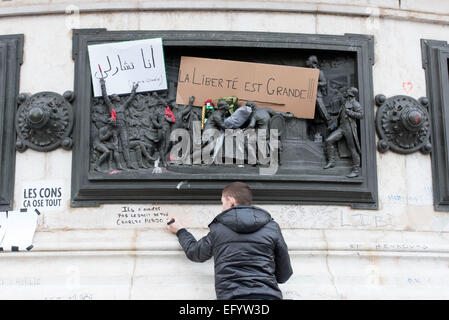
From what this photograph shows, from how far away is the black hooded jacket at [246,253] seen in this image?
602 cm

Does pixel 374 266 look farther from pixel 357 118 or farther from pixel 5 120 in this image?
pixel 5 120

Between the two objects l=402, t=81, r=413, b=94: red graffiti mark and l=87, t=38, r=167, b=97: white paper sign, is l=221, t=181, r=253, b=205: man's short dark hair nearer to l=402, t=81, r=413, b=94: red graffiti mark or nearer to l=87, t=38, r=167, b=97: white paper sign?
l=87, t=38, r=167, b=97: white paper sign

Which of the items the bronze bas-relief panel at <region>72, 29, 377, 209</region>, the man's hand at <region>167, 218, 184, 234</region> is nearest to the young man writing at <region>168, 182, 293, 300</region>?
the man's hand at <region>167, 218, 184, 234</region>

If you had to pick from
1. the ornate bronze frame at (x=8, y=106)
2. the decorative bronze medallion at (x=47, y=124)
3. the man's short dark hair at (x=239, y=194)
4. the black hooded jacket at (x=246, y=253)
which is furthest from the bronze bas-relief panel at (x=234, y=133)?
the black hooded jacket at (x=246, y=253)

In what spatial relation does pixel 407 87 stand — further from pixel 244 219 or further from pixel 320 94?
pixel 244 219

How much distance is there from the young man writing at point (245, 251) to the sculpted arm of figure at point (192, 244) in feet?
1.62

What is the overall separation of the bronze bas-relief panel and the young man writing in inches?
73.8

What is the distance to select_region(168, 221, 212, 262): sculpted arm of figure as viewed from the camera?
7.07 m

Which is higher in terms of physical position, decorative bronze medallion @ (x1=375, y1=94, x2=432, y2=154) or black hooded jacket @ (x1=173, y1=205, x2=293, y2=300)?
decorative bronze medallion @ (x1=375, y1=94, x2=432, y2=154)

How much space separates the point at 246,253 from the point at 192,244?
1525mm

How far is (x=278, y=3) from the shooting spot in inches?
354

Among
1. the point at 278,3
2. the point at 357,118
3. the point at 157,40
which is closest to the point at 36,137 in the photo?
the point at 157,40
